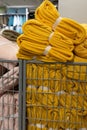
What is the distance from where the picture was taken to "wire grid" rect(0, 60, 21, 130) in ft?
3.55

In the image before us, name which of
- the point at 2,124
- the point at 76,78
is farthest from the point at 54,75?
the point at 2,124

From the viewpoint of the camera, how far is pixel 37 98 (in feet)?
3.40

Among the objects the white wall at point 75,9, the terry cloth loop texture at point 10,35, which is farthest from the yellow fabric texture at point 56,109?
the white wall at point 75,9

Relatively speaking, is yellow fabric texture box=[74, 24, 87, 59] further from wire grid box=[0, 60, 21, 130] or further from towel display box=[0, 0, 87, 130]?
wire grid box=[0, 60, 21, 130]

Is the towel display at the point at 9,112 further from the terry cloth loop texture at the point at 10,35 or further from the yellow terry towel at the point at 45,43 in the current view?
the terry cloth loop texture at the point at 10,35

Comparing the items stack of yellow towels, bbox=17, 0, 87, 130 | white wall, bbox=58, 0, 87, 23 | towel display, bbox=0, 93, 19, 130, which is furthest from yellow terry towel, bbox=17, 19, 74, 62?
white wall, bbox=58, 0, 87, 23

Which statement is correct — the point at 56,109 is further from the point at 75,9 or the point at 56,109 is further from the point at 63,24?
the point at 75,9

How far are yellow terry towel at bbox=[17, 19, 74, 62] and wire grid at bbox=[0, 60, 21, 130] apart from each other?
0.13m

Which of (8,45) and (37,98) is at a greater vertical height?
(8,45)

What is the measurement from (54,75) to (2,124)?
347 mm

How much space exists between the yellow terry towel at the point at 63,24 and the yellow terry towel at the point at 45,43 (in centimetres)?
3

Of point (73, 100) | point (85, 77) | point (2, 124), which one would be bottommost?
point (2, 124)

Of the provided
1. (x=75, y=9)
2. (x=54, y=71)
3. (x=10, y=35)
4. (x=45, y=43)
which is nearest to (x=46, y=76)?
(x=54, y=71)

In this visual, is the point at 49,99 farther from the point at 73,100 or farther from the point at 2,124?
the point at 2,124
